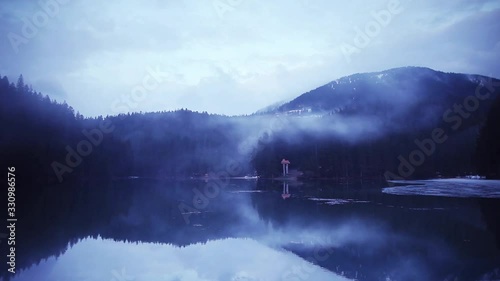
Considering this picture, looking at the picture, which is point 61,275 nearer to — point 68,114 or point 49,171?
point 49,171

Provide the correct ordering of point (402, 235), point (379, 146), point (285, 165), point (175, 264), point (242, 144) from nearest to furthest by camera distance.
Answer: point (175, 264) → point (402, 235) → point (379, 146) → point (285, 165) → point (242, 144)

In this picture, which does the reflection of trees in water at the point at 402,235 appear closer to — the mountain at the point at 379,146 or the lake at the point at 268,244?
the lake at the point at 268,244

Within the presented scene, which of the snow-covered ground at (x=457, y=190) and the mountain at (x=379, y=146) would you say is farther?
the mountain at (x=379, y=146)

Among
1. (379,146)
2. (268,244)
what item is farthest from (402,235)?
(379,146)

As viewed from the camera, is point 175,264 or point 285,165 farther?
point 285,165

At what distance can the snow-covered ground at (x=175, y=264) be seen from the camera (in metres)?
15.0

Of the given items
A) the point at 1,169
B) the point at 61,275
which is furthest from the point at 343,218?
the point at 1,169

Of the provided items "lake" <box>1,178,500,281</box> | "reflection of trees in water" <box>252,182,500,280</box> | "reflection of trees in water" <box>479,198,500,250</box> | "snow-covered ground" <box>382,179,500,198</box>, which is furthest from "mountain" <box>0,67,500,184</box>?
"lake" <box>1,178,500,281</box>

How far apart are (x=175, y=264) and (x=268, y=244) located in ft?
17.8

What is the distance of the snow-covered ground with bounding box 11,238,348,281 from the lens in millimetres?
15047

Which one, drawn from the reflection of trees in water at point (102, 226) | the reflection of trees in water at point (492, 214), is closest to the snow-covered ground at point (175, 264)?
the reflection of trees in water at point (102, 226)

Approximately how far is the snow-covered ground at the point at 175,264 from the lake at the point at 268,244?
0.14ft

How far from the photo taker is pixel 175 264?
17453 mm

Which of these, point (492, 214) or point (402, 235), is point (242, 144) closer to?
point (492, 214)
